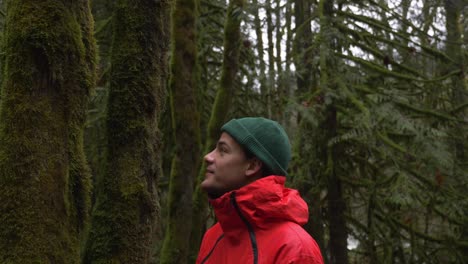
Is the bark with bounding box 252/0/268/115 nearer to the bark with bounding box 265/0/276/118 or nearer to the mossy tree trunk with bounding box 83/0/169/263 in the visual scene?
the bark with bounding box 265/0/276/118

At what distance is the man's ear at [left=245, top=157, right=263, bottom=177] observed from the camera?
227cm

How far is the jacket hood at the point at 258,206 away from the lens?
2.09 m

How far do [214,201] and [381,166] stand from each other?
227 inches

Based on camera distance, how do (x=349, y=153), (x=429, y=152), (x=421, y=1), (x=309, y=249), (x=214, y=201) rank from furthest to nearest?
1. (x=349, y=153)
2. (x=421, y=1)
3. (x=429, y=152)
4. (x=214, y=201)
5. (x=309, y=249)

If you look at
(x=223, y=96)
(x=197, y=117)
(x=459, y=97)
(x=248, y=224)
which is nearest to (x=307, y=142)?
(x=223, y=96)

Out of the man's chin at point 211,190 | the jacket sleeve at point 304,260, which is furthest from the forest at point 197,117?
the jacket sleeve at point 304,260

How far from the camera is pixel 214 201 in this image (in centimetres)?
217

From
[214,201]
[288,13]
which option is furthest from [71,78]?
[288,13]

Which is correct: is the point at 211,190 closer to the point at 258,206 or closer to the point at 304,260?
the point at 258,206

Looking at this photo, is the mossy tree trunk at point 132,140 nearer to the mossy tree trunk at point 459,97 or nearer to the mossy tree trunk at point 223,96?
the mossy tree trunk at point 223,96

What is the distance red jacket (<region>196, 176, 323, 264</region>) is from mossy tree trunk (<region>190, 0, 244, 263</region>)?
4605 mm

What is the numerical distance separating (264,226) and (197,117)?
13.9 feet

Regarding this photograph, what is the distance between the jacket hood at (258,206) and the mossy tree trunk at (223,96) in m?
4.62

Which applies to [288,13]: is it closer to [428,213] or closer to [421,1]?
[421,1]
